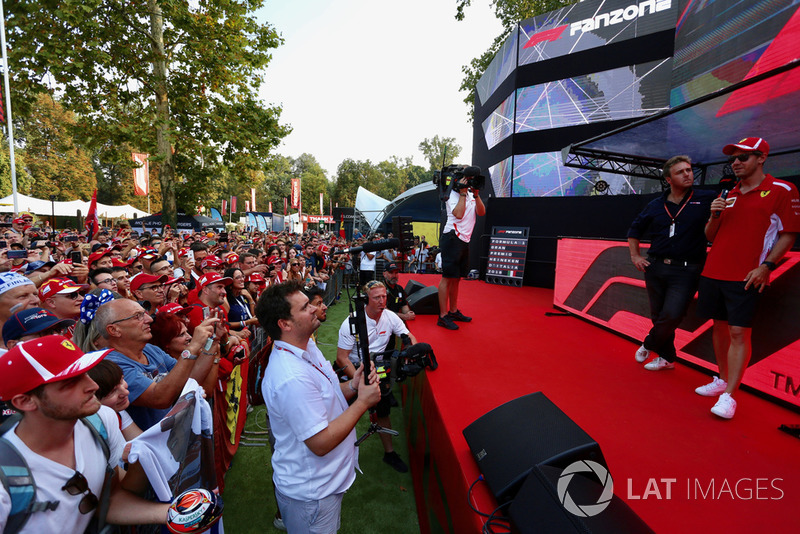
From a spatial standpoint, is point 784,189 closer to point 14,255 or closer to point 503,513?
point 503,513

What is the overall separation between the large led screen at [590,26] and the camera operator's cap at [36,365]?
1308cm

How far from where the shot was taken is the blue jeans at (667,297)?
3.00 metres

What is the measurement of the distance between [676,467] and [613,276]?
3399mm

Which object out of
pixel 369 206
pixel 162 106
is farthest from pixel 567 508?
pixel 369 206

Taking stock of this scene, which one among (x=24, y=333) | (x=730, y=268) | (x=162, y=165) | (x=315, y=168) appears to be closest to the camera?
(x=24, y=333)

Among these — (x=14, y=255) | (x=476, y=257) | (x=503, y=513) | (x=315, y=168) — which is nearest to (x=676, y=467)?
(x=503, y=513)

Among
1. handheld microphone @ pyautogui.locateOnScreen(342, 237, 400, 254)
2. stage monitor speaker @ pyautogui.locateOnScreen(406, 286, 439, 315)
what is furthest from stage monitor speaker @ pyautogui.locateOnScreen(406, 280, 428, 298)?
handheld microphone @ pyautogui.locateOnScreen(342, 237, 400, 254)

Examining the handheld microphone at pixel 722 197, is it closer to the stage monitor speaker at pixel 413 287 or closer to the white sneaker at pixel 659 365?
the white sneaker at pixel 659 365

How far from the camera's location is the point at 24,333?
82.0 inches

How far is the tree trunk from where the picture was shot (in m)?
10.7

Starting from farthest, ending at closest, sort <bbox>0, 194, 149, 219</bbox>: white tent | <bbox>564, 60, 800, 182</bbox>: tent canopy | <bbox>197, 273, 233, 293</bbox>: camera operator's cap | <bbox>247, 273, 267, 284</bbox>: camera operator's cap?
<bbox>0, 194, 149, 219</bbox>: white tent → <bbox>247, 273, 267, 284</bbox>: camera operator's cap → <bbox>564, 60, 800, 182</bbox>: tent canopy → <bbox>197, 273, 233, 293</bbox>: camera operator's cap

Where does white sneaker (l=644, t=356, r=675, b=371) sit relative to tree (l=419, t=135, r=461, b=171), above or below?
A: below

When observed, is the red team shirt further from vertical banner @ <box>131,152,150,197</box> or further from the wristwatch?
vertical banner @ <box>131,152,150,197</box>

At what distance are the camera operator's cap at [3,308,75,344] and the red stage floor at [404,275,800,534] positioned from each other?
2560 mm
